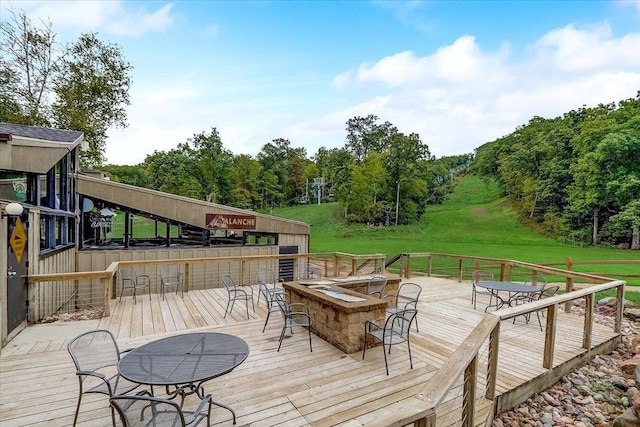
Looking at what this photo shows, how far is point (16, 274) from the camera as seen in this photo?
432cm

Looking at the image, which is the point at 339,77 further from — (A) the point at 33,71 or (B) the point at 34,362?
(B) the point at 34,362

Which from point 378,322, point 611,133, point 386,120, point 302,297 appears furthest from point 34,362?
point 386,120

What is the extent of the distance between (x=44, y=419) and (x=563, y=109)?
40970mm

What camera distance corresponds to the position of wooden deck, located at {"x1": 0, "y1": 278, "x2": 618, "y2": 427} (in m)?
2.69

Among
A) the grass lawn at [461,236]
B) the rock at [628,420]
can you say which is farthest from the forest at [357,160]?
the rock at [628,420]

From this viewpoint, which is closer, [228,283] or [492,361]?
[492,361]

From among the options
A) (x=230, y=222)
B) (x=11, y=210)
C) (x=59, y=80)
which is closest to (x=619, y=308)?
(x=11, y=210)

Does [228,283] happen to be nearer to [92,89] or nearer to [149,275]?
[149,275]

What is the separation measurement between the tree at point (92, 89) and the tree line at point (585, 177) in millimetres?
29532

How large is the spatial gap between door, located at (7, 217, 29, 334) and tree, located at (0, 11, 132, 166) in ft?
39.9

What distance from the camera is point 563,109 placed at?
31.3 metres

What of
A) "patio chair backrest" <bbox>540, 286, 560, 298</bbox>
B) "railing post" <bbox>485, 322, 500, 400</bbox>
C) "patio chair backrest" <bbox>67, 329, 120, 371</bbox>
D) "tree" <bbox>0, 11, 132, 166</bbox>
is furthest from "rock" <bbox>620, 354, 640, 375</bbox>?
"tree" <bbox>0, 11, 132, 166</bbox>

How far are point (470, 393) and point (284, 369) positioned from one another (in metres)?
2.00

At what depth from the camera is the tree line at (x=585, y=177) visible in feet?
68.6
